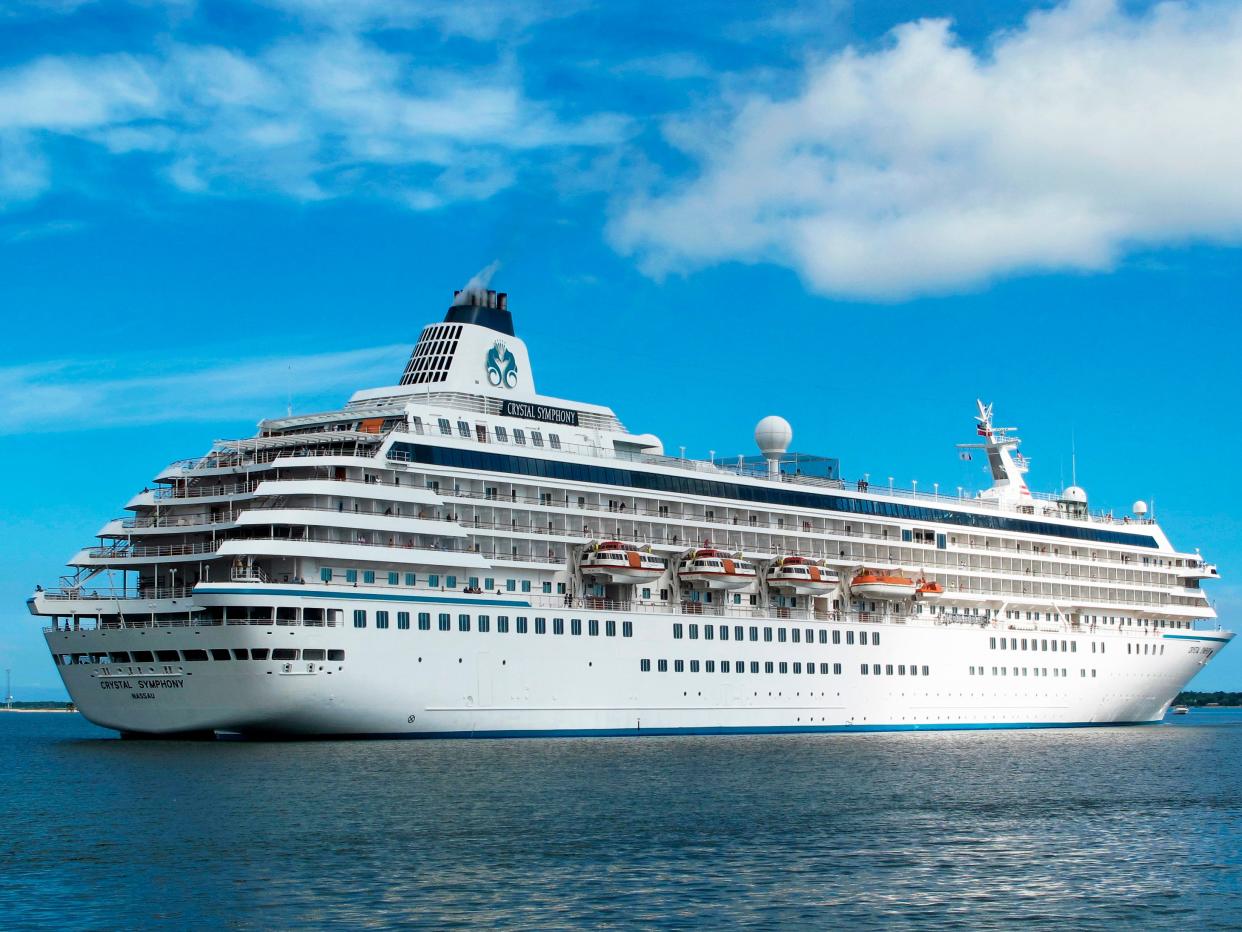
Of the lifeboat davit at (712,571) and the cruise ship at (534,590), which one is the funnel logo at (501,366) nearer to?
the cruise ship at (534,590)

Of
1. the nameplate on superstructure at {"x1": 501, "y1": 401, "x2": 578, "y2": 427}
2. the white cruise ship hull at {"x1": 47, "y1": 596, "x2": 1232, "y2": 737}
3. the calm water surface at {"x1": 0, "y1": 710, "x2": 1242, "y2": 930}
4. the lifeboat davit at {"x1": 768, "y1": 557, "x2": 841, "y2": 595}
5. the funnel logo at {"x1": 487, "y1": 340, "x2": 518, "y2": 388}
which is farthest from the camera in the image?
the lifeboat davit at {"x1": 768, "y1": 557, "x2": 841, "y2": 595}

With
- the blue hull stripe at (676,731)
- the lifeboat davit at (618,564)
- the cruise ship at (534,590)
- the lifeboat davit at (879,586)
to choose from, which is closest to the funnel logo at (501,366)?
the cruise ship at (534,590)

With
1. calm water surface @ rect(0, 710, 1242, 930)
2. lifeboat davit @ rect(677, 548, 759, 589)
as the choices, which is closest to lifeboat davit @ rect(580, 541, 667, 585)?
lifeboat davit @ rect(677, 548, 759, 589)

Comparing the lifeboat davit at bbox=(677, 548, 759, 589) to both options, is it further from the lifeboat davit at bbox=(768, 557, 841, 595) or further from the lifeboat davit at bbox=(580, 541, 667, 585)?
the lifeboat davit at bbox=(580, 541, 667, 585)

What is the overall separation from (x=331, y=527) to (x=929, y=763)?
82.8ft

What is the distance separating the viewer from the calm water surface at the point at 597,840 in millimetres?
26828

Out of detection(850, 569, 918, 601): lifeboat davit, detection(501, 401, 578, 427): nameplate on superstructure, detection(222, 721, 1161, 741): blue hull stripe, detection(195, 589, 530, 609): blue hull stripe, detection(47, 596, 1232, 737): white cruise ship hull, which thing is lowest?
detection(222, 721, 1161, 741): blue hull stripe

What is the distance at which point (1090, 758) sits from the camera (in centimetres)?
6188

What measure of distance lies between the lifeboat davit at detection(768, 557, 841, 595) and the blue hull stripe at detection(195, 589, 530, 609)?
16915 millimetres

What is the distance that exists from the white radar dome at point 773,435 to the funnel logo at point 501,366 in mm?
18406

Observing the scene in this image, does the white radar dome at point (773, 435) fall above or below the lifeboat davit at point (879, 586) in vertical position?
above

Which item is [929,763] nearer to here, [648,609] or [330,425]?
[648,609]

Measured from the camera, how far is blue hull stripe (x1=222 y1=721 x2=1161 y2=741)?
57.9 metres

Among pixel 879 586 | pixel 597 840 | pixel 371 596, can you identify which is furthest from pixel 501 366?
pixel 597 840
